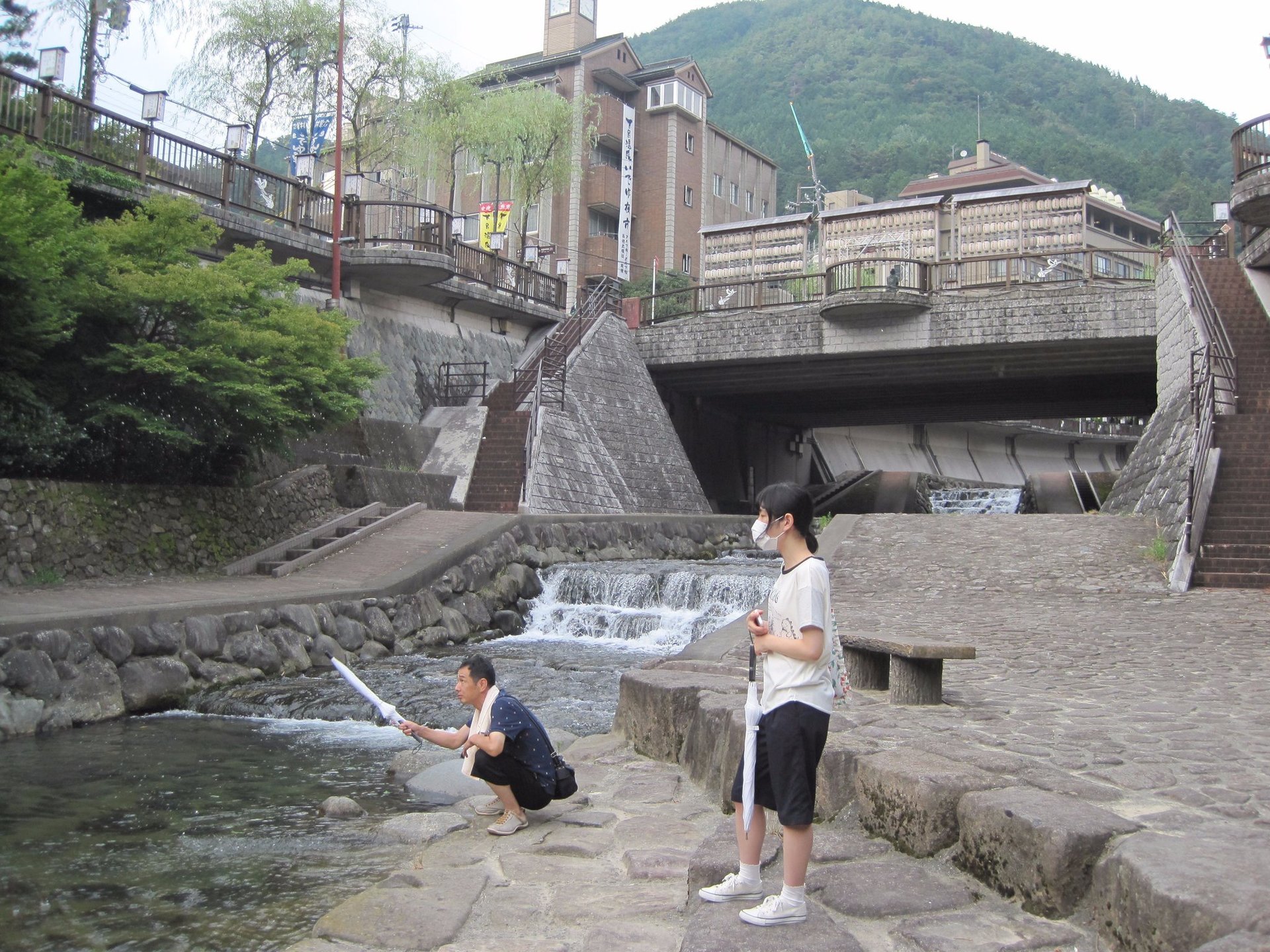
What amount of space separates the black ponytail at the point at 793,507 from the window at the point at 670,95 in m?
48.2

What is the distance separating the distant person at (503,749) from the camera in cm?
564

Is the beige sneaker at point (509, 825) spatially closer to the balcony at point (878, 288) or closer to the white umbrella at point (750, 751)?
the white umbrella at point (750, 751)

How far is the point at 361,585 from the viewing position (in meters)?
14.4

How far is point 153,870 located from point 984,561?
13684mm

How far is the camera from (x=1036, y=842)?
3660 mm

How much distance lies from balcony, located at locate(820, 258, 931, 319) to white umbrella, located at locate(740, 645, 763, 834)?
23.0m

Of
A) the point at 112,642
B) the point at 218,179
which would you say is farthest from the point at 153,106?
the point at 112,642

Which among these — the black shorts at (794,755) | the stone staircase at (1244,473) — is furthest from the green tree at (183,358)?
the stone staircase at (1244,473)

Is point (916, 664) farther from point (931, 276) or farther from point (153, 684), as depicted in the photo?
point (931, 276)

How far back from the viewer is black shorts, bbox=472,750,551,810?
564 cm

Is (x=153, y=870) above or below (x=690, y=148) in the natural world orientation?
below

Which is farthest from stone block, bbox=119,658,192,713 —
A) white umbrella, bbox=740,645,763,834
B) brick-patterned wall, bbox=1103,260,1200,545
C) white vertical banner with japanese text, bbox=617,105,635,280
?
white vertical banner with japanese text, bbox=617,105,635,280

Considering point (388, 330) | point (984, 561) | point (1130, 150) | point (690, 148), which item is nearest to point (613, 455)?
point (388, 330)

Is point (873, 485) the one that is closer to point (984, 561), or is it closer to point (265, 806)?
point (984, 561)
